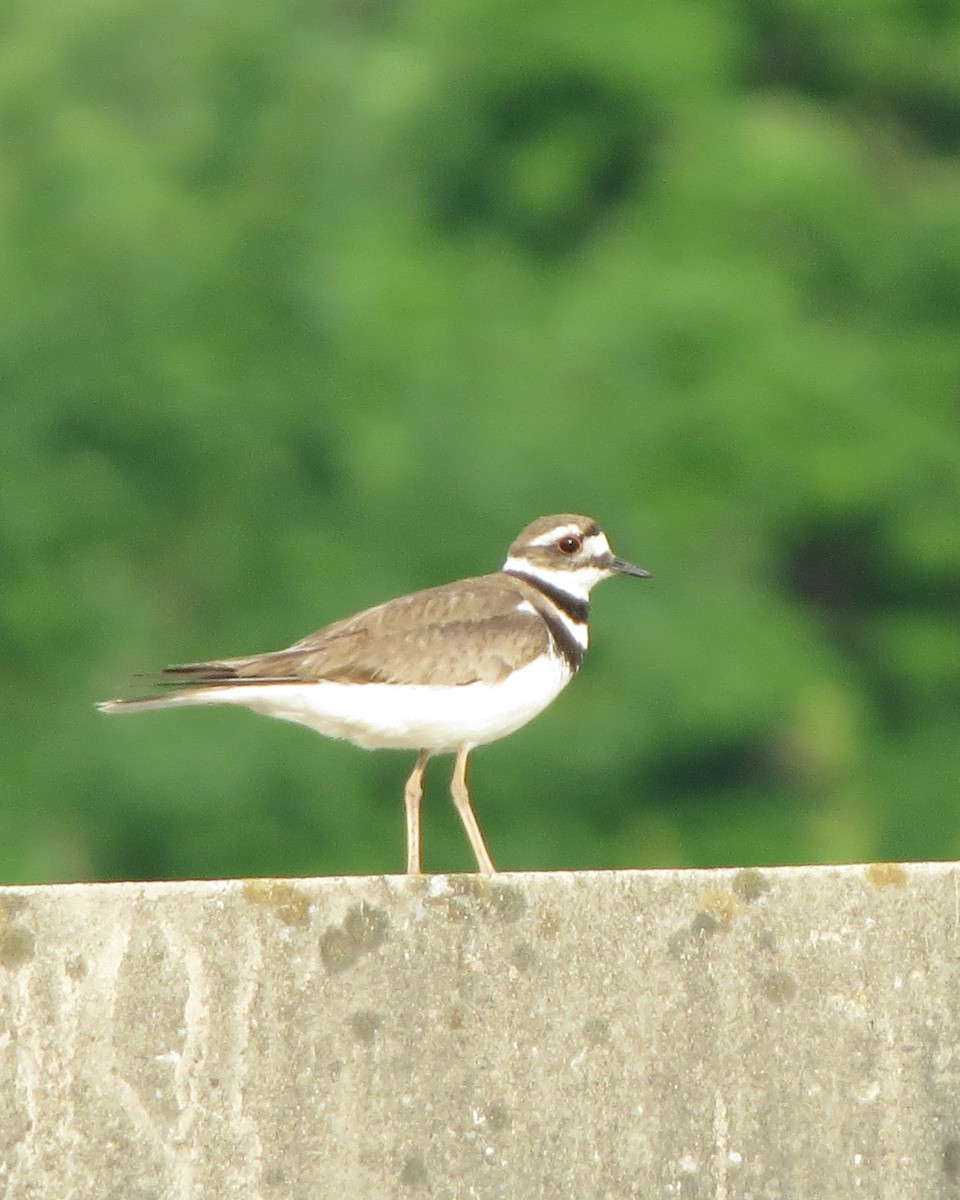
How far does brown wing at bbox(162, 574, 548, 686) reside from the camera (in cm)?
823

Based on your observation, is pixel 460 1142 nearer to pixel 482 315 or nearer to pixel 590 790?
pixel 590 790

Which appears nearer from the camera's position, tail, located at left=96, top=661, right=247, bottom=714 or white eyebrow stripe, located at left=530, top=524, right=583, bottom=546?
tail, located at left=96, top=661, right=247, bottom=714

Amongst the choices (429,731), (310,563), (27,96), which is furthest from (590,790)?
(429,731)

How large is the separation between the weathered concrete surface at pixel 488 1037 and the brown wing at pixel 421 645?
3364 millimetres

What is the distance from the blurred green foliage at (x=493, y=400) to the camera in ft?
66.8

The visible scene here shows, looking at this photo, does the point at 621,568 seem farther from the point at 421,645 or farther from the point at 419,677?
the point at 419,677

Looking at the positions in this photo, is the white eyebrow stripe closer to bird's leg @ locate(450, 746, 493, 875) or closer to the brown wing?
the brown wing

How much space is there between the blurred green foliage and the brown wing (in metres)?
11.0

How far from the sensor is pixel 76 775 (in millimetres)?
19781

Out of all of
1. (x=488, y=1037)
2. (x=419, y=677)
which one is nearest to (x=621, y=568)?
(x=419, y=677)

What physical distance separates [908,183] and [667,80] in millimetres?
3312

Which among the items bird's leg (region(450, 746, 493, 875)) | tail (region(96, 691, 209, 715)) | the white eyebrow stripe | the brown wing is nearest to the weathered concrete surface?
tail (region(96, 691, 209, 715))

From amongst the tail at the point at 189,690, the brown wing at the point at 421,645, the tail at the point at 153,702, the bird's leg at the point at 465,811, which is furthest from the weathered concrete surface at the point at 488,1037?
the brown wing at the point at 421,645

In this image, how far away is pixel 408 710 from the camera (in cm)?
827
